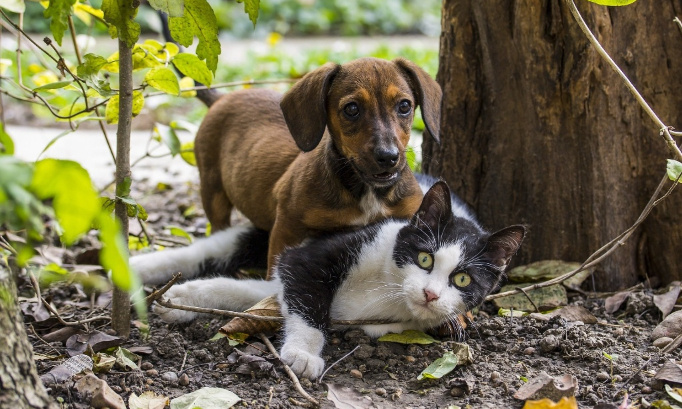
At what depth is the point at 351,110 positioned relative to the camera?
3.34 metres

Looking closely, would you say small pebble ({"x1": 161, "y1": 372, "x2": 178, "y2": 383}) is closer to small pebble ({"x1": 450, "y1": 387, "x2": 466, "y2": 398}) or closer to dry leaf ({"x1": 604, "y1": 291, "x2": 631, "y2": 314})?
small pebble ({"x1": 450, "y1": 387, "x2": 466, "y2": 398})

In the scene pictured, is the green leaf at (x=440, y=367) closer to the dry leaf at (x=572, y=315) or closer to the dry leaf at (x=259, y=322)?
the dry leaf at (x=572, y=315)

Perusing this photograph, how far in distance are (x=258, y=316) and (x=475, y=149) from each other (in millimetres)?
1583

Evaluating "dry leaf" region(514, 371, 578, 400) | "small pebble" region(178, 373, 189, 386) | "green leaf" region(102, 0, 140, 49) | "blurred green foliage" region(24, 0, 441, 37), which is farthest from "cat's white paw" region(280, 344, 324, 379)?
"blurred green foliage" region(24, 0, 441, 37)

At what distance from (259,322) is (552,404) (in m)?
1.33

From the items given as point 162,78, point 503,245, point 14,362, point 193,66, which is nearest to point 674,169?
point 503,245

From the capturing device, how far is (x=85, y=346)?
2.83 metres

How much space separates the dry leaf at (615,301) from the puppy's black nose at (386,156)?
4.27ft

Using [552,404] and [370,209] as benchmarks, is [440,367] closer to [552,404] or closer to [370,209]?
[552,404]

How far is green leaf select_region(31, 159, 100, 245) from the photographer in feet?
4.18

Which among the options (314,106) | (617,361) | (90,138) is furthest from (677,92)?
(90,138)

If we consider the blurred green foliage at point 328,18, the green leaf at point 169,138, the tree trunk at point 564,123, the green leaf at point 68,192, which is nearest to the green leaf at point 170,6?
the green leaf at point 68,192

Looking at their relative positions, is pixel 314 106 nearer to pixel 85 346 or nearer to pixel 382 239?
pixel 382 239

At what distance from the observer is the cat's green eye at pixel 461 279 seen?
3.07 m
